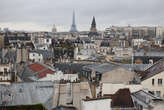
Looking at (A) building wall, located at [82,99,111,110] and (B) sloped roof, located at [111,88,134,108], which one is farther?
(B) sloped roof, located at [111,88,134,108]

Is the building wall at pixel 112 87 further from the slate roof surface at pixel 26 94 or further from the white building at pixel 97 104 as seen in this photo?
the white building at pixel 97 104

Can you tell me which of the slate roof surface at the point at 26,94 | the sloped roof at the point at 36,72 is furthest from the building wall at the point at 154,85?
the sloped roof at the point at 36,72

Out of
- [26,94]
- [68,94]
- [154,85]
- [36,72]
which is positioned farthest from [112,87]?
[36,72]

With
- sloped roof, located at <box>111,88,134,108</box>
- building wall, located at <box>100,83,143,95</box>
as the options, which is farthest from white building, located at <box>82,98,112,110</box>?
building wall, located at <box>100,83,143,95</box>

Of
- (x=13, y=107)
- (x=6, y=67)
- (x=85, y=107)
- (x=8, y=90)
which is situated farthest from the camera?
(x=6, y=67)

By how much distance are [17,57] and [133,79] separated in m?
27.3

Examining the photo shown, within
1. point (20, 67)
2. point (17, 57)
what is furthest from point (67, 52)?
point (20, 67)

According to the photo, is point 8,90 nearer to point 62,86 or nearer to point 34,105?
point 34,105

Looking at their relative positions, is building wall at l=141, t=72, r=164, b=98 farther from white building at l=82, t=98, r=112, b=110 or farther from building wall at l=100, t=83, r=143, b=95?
white building at l=82, t=98, r=112, b=110

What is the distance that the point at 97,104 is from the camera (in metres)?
14.7

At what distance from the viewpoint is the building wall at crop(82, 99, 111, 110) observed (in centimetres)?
1455

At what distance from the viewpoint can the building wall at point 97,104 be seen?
1455 cm

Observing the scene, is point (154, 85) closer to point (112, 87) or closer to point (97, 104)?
point (112, 87)

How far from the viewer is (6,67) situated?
115ft
